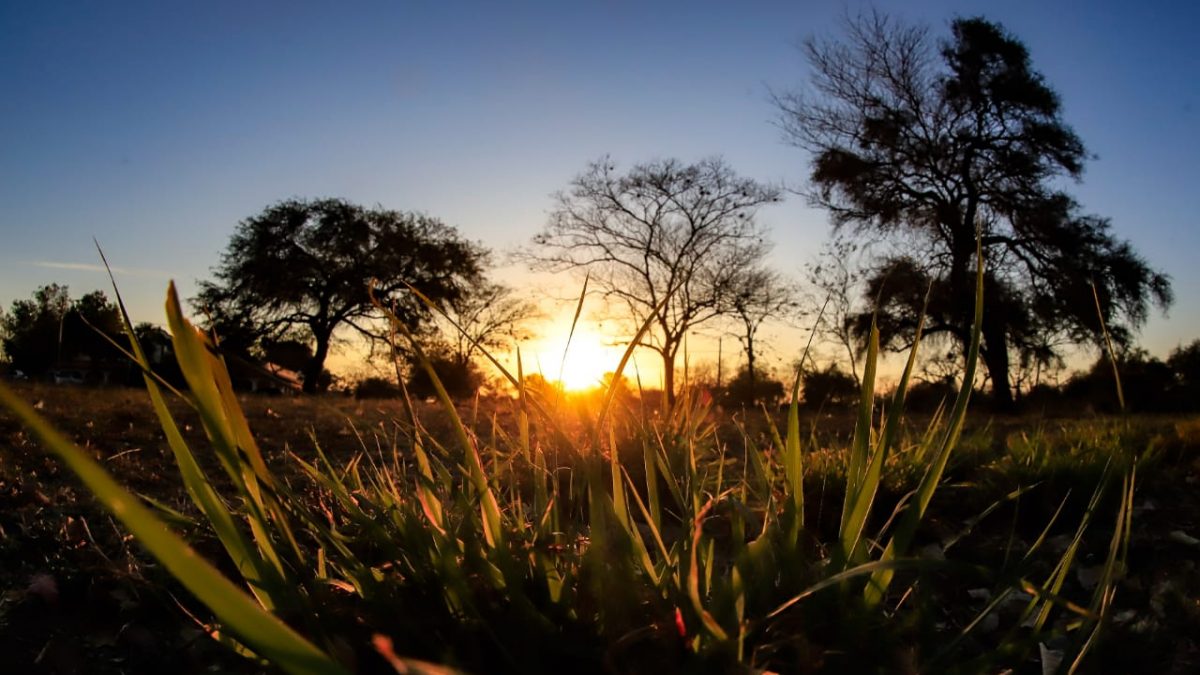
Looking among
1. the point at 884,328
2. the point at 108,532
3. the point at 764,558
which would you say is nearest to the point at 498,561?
the point at 764,558

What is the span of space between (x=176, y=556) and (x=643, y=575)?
75 centimetres

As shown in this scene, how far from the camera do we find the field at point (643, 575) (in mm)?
902

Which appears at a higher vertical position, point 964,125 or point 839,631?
point 964,125

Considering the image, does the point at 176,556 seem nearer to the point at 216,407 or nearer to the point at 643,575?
the point at 216,407

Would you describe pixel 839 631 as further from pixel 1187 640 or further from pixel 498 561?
pixel 1187 640

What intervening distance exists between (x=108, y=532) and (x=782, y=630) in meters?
2.18

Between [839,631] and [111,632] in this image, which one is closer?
[839,631]

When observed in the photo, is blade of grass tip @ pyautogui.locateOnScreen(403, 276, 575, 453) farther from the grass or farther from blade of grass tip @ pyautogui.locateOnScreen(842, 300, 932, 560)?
blade of grass tip @ pyautogui.locateOnScreen(842, 300, 932, 560)

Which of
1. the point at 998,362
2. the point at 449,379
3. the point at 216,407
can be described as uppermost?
the point at 998,362

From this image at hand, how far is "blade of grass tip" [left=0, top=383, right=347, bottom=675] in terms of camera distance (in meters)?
0.42

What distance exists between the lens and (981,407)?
657 inches

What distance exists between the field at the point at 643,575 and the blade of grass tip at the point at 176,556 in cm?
30

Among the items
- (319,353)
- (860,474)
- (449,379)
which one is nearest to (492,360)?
(860,474)

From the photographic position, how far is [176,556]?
44 cm
